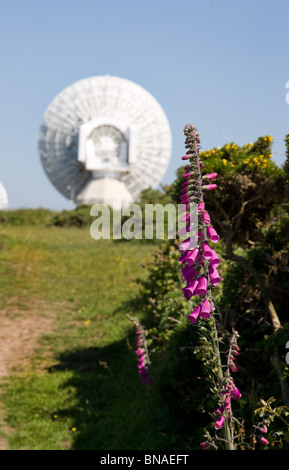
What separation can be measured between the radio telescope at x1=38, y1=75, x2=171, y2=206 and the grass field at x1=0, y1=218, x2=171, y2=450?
983 inches

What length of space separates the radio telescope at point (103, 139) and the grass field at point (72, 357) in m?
25.0

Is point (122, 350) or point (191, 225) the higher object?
point (122, 350)

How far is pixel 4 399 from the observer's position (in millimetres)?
7148

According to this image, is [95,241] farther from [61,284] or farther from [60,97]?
[60,97]

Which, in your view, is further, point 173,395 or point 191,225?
point 173,395

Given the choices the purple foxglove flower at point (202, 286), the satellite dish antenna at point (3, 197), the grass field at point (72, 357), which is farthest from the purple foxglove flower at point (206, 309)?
the satellite dish antenna at point (3, 197)

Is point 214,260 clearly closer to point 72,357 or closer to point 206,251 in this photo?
point 206,251

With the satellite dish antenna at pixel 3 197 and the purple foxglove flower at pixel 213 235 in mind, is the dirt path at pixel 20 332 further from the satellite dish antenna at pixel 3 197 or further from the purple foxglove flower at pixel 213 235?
the satellite dish antenna at pixel 3 197

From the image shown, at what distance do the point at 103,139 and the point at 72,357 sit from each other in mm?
33522

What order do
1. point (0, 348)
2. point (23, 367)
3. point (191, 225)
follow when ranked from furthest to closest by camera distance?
point (0, 348) → point (23, 367) → point (191, 225)

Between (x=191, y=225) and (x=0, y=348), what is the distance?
7.52 metres

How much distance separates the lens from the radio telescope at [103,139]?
4066 centimetres

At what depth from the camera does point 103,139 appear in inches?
1608

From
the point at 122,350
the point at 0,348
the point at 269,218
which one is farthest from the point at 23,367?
the point at 269,218
